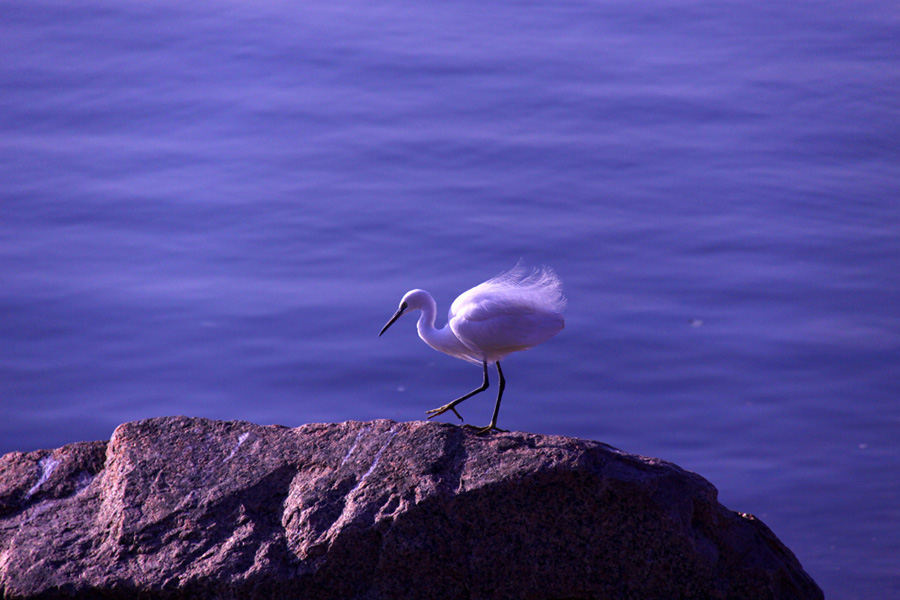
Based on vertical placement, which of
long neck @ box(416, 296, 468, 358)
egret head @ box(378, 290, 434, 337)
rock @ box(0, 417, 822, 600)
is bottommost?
rock @ box(0, 417, 822, 600)

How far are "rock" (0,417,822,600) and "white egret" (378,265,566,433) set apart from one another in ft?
2.99

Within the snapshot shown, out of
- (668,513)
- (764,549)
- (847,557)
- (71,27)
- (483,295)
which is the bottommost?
(847,557)

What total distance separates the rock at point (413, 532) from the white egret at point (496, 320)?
912 millimetres

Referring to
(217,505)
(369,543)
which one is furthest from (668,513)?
(217,505)

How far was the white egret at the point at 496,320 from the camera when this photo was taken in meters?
6.23

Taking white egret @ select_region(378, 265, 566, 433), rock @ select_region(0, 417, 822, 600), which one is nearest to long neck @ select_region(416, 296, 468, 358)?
white egret @ select_region(378, 265, 566, 433)

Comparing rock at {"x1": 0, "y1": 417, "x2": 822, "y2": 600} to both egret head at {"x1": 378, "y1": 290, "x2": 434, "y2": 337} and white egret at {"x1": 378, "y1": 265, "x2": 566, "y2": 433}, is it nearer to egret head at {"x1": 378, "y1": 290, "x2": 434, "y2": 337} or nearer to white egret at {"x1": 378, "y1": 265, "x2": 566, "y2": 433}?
white egret at {"x1": 378, "y1": 265, "x2": 566, "y2": 433}

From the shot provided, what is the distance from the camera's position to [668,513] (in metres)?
5.14

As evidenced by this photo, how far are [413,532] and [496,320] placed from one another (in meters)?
1.59

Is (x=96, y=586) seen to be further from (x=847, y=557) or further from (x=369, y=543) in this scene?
(x=847, y=557)

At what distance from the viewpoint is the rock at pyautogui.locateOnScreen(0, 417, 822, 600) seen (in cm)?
513

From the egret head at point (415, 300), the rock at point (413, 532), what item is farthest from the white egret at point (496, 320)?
the rock at point (413, 532)

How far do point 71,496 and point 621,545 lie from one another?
302 cm

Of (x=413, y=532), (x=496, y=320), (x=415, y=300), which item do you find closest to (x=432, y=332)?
(x=415, y=300)
